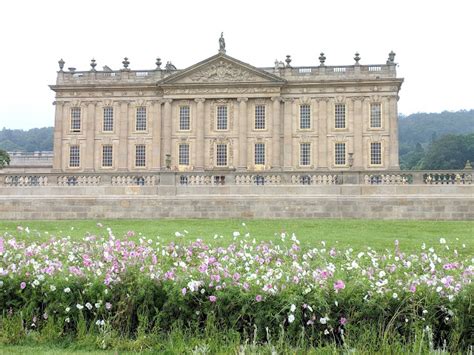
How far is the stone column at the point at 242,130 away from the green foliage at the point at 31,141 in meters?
95.3

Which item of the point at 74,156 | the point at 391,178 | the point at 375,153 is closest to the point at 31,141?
the point at 74,156

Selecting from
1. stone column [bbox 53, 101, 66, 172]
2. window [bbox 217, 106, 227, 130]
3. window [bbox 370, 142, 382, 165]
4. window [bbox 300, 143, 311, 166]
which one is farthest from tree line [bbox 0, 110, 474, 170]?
stone column [bbox 53, 101, 66, 172]

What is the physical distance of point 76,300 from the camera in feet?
22.1

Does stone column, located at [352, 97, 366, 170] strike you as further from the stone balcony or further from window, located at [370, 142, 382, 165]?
the stone balcony

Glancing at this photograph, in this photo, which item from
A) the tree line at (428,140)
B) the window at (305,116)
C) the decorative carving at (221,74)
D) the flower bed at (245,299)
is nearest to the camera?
the flower bed at (245,299)

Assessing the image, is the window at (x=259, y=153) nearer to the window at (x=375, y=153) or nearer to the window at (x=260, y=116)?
the window at (x=260, y=116)

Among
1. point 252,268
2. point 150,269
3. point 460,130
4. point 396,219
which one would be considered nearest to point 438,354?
point 252,268

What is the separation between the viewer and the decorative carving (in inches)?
2048

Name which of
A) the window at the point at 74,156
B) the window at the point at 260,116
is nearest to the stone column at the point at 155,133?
the window at the point at 74,156

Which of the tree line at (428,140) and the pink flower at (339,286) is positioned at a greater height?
the tree line at (428,140)

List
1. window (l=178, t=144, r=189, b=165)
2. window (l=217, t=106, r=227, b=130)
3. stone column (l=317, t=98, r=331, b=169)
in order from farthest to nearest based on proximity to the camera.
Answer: window (l=178, t=144, r=189, b=165), window (l=217, t=106, r=227, b=130), stone column (l=317, t=98, r=331, b=169)

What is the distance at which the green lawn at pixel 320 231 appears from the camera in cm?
1372

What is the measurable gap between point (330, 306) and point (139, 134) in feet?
161

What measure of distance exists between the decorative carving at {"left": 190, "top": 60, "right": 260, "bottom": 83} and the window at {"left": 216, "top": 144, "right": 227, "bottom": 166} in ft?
22.2
